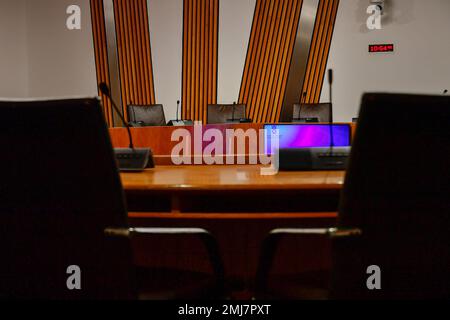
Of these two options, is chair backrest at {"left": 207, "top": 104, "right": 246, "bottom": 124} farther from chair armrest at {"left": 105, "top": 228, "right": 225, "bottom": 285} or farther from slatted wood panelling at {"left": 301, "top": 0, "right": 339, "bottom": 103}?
chair armrest at {"left": 105, "top": 228, "right": 225, "bottom": 285}

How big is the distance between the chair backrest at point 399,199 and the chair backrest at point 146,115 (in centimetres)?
390

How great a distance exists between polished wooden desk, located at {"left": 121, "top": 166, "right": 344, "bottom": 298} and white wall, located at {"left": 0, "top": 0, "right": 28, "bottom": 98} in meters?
5.99

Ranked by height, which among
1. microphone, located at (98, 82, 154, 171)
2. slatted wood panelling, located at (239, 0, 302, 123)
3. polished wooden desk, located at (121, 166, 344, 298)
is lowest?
polished wooden desk, located at (121, 166, 344, 298)

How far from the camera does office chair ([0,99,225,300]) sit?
29.7 inches

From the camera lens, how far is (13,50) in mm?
6430

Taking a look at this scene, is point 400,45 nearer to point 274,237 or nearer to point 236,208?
point 236,208

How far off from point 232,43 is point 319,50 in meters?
1.53

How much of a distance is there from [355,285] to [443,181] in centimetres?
30

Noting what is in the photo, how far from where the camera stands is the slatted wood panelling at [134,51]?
6.36 m

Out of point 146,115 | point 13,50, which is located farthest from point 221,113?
point 13,50

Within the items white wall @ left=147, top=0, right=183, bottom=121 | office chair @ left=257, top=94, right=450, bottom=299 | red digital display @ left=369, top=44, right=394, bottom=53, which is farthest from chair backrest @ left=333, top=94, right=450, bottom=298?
red digital display @ left=369, top=44, right=394, bottom=53

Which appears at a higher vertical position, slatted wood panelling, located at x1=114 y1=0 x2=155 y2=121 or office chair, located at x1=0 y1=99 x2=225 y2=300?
slatted wood panelling, located at x1=114 y1=0 x2=155 y2=121

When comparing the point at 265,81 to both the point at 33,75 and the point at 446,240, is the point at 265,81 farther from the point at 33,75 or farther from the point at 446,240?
the point at 446,240

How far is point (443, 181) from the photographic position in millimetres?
753
